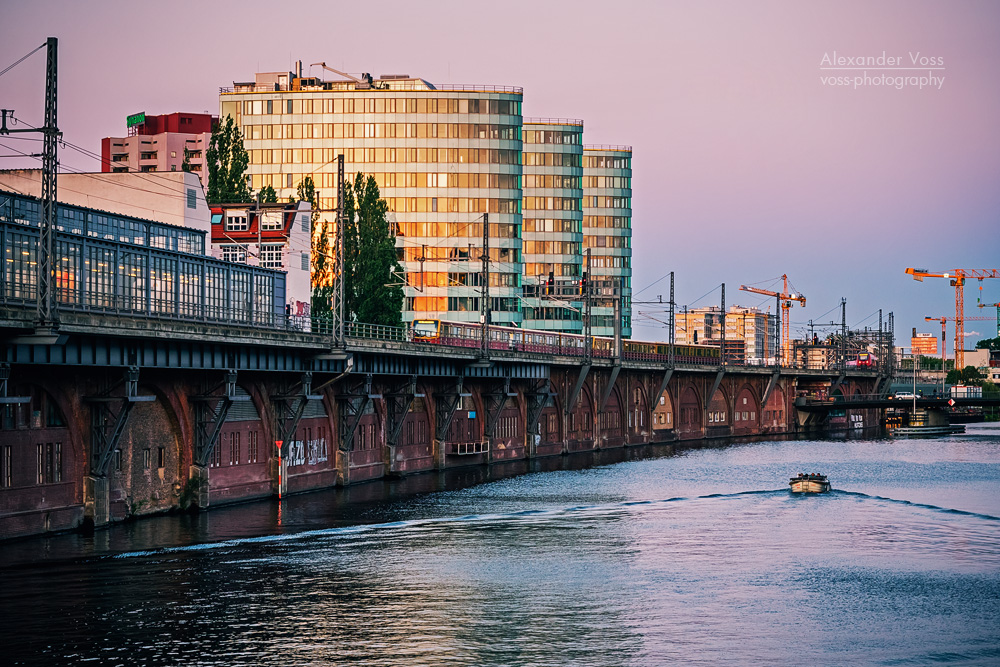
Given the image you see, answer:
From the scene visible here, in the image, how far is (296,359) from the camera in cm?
8606

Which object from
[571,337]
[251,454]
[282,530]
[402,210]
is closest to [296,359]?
[251,454]

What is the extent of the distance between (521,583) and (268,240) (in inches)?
2411

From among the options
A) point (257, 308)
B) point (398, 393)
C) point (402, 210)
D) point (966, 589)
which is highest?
point (402, 210)

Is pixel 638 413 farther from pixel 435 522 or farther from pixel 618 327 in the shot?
pixel 435 522

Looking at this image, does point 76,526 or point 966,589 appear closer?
point 966,589

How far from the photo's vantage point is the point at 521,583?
5781cm

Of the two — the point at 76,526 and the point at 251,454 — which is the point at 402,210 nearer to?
the point at 251,454

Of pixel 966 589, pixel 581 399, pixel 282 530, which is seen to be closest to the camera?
pixel 966 589

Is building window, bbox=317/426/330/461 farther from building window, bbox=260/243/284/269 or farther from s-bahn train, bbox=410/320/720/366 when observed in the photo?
building window, bbox=260/243/284/269

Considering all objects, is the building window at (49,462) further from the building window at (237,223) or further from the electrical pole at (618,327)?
the electrical pole at (618,327)

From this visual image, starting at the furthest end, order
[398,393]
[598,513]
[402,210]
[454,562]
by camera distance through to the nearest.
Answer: [402,210] < [398,393] < [598,513] < [454,562]

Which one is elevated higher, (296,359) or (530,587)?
(296,359)

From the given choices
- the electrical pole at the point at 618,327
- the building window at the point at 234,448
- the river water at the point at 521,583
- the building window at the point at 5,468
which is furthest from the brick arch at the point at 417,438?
the building window at the point at 5,468

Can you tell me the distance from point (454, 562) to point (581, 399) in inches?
3464
